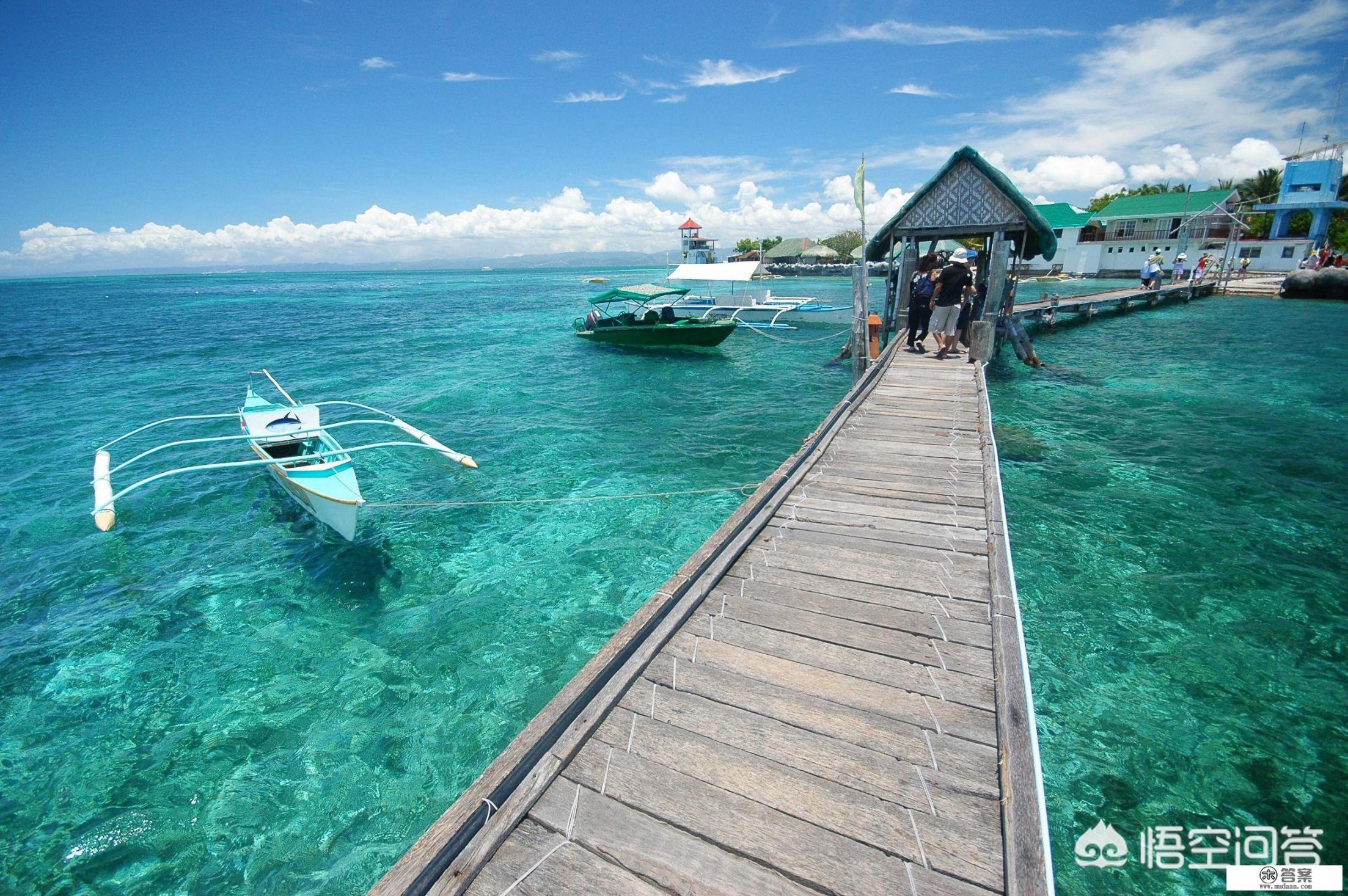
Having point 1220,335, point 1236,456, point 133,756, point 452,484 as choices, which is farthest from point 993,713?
point 1220,335

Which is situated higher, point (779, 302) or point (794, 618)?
point (779, 302)

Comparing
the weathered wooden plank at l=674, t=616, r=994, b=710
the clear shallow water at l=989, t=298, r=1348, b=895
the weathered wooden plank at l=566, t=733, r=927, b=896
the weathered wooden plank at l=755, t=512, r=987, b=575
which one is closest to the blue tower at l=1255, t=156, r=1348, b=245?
the clear shallow water at l=989, t=298, r=1348, b=895

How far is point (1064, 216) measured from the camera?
180 ft

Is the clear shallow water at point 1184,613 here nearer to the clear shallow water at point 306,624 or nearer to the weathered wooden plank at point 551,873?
the weathered wooden plank at point 551,873

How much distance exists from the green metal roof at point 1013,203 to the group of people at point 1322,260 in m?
37.5

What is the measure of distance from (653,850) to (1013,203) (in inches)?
683

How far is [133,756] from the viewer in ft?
19.0

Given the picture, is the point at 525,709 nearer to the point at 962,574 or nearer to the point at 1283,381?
the point at 962,574

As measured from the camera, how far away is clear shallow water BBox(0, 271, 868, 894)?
505 centimetres

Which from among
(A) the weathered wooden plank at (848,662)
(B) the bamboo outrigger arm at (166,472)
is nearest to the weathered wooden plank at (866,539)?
(A) the weathered wooden plank at (848,662)

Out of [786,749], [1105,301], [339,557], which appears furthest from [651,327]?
[1105,301]

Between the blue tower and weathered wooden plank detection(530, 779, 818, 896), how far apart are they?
66154mm

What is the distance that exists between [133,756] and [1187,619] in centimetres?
1189

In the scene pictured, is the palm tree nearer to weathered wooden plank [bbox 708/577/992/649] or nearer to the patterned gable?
the patterned gable
